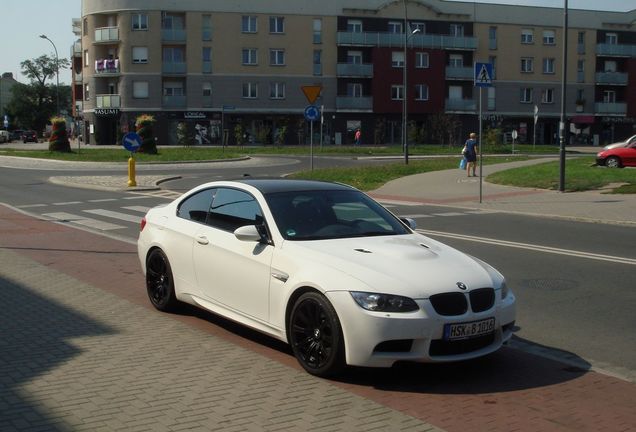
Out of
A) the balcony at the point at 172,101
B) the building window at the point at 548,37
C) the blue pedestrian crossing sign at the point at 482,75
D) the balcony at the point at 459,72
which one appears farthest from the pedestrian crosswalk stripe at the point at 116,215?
the building window at the point at 548,37

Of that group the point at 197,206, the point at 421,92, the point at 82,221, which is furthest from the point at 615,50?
the point at 197,206

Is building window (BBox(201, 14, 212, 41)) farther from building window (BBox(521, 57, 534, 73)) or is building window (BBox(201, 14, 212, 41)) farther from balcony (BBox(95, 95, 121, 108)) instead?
building window (BBox(521, 57, 534, 73))

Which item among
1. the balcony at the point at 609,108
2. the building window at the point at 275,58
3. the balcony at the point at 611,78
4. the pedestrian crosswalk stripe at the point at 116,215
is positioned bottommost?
the pedestrian crosswalk stripe at the point at 116,215

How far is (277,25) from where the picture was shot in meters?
67.9

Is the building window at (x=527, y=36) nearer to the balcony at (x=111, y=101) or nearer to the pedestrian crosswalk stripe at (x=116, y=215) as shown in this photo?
the balcony at (x=111, y=101)

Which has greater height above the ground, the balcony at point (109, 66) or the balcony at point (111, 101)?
the balcony at point (109, 66)

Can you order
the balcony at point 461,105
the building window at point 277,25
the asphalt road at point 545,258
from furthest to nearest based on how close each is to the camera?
the balcony at point 461,105
the building window at point 277,25
the asphalt road at point 545,258

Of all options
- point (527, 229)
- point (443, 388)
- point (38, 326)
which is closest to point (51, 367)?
point (38, 326)

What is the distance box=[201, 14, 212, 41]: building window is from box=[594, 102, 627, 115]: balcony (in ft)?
125

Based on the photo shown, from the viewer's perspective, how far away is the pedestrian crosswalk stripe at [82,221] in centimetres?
1579

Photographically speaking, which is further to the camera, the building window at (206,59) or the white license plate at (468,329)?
the building window at (206,59)

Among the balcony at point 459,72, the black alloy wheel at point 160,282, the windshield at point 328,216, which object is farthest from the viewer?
the balcony at point 459,72

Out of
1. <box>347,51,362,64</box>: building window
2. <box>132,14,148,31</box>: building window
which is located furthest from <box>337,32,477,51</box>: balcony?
<box>132,14,148,31</box>: building window

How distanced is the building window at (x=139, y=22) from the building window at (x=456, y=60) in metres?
27.9
